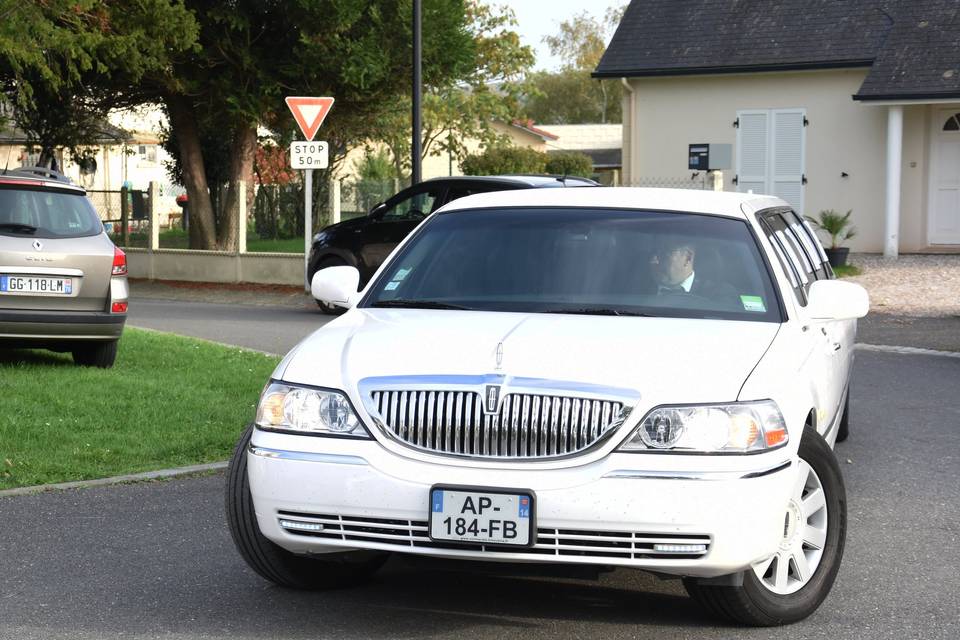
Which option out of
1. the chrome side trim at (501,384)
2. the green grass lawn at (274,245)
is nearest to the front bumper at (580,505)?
the chrome side trim at (501,384)

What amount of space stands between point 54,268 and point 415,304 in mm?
6338

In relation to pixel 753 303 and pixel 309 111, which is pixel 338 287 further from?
pixel 309 111

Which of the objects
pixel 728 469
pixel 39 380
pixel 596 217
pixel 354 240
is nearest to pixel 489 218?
pixel 596 217

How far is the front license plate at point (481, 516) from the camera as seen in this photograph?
487cm

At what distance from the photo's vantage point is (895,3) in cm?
2880

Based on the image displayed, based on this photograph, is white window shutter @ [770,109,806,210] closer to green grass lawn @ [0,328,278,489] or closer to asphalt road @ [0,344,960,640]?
green grass lawn @ [0,328,278,489]

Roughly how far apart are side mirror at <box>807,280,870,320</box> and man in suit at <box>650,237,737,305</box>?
0.35 metres

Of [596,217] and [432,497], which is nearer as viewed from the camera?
[432,497]

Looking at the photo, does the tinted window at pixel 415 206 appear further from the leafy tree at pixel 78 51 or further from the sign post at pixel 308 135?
the leafy tree at pixel 78 51

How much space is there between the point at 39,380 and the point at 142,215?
16.8m

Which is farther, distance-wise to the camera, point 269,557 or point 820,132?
point 820,132

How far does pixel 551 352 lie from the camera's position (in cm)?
522

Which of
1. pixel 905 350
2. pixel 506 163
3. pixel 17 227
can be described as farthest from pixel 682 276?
pixel 506 163

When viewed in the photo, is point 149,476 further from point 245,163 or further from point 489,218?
point 245,163
